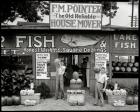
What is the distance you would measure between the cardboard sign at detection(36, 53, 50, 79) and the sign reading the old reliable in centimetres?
153

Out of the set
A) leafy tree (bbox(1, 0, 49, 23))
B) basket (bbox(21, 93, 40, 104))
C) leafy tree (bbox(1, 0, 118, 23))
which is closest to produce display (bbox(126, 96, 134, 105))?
basket (bbox(21, 93, 40, 104))

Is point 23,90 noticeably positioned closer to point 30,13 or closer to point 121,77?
point 121,77

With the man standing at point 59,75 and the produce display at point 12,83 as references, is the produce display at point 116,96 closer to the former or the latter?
the man standing at point 59,75

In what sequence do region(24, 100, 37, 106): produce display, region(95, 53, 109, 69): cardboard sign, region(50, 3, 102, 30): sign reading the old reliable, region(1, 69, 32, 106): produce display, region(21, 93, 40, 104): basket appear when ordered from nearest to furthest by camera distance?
1. region(24, 100, 37, 106): produce display
2. region(21, 93, 40, 104): basket
3. region(1, 69, 32, 106): produce display
4. region(50, 3, 102, 30): sign reading the old reliable
5. region(95, 53, 109, 69): cardboard sign

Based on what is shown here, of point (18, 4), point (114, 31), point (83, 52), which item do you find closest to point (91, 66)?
point (83, 52)

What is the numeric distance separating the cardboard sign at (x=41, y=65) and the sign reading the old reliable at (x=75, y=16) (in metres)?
1.53

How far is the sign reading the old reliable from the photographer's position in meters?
14.5

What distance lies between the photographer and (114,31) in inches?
595

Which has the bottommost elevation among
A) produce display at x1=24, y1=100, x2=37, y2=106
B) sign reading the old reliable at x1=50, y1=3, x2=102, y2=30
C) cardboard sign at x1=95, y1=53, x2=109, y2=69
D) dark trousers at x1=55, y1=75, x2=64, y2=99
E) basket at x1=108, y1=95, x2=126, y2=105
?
produce display at x1=24, y1=100, x2=37, y2=106

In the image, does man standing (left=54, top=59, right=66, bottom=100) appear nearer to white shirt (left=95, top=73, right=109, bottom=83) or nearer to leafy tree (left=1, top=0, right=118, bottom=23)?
white shirt (left=95, top=73, right=109, bottom=83)

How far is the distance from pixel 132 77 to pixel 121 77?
0.54 metres

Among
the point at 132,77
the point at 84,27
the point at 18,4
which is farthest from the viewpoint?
the point at 18,4

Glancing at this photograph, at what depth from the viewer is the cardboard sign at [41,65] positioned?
15117mm

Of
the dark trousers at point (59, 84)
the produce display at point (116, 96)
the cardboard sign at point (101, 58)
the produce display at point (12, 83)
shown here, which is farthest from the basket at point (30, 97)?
the cardboard sign at point (101, 58)
